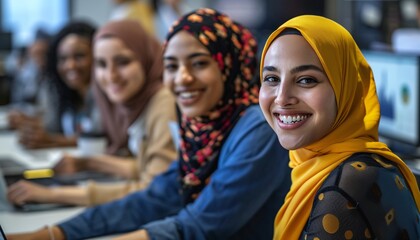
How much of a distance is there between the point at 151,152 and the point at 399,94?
102 cm

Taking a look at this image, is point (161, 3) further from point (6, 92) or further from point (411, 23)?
point (411, 23)

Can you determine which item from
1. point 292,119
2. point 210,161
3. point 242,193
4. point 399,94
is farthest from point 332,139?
point 399,94

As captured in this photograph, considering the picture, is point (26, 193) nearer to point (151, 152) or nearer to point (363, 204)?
point (151, 152)

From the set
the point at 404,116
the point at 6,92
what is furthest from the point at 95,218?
the point at 6,92

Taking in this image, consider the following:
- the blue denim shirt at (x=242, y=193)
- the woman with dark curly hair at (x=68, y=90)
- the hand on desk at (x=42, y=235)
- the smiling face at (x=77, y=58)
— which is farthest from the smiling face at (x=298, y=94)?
the smiling face at (x=77, y=58)

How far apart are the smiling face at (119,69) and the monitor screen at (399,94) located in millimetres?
968

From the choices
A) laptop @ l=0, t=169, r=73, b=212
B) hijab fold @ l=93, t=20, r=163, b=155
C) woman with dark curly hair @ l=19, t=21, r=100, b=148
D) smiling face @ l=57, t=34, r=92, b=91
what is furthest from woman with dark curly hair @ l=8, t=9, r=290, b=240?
smiling face @ l=57, t=34, r=92, b=91

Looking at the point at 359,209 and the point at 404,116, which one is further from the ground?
the point at 359,209

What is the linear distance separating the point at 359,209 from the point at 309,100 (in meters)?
0.19

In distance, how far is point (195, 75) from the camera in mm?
1661

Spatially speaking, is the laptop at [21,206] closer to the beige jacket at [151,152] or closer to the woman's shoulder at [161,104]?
the beige jacket at [151,152]

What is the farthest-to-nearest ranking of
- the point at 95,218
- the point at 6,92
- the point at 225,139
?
1. the point at 6,92
2. the point at 95,218
3. the point at 225,139

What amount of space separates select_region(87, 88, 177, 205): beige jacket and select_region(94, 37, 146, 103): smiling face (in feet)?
0.27

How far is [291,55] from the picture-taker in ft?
3.68
